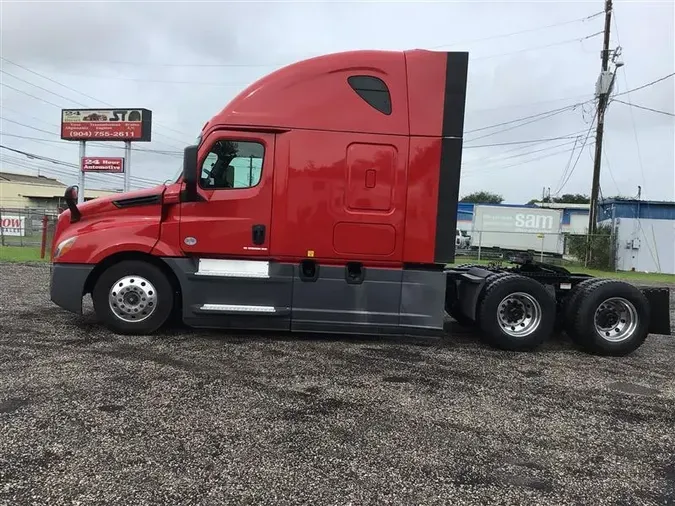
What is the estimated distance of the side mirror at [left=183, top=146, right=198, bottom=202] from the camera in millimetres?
6523

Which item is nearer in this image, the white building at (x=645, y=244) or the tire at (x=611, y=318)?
the tire at (x=611, y=318)

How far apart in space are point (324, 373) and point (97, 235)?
3.44 m

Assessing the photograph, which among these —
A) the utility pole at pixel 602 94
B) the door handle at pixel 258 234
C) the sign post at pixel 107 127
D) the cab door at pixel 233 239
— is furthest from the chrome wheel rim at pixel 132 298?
the utility pole at pixel 602 94

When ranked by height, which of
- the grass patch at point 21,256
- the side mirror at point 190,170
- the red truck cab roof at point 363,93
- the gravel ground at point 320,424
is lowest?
the gravel ground at point 320,424

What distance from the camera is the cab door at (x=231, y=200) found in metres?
6.66

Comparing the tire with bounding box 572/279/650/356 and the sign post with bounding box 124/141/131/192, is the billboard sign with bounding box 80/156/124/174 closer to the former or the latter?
the sign post with bounding box 124/141/131/192

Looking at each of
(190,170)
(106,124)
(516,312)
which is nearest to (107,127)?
(106,124)

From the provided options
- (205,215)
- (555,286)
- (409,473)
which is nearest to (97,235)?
(205,215)

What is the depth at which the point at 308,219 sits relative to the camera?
6.68 m

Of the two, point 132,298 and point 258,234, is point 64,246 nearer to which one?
point 132,298

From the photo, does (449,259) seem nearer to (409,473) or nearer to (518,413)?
(518,413)

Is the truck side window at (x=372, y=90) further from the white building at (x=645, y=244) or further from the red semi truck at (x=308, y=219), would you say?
the white building at (x=645, y=244)

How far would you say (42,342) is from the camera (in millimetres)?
6387

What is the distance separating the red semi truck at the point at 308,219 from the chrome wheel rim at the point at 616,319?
0.82 meters
